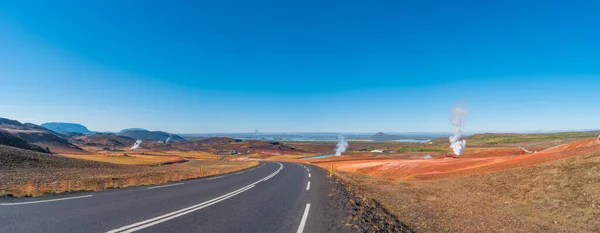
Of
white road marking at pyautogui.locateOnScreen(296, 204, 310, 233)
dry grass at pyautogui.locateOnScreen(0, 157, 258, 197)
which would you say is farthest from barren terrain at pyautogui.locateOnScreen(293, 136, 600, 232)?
dry grass at pyautogui.locateOnScreen(0, 157, 258, 197)

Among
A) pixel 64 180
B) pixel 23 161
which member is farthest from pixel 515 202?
pixel 23 161

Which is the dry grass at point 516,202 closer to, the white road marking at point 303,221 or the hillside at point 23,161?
the white road marking at point 303,221

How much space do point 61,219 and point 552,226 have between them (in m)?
15.0

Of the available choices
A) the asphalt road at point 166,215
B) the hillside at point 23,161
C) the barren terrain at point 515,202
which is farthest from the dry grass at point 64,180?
the barren terrain at point 515,202

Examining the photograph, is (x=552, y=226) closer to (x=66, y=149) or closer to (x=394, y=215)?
(x=394, y=215)

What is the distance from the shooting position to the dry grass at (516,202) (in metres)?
9.14

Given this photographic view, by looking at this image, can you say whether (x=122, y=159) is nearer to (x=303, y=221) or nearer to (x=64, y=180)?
(x=64, y=180)

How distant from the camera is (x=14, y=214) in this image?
8.18m

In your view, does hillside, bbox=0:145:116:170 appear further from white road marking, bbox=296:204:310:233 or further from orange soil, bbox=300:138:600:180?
orange soil, bbox=300:138:600:180

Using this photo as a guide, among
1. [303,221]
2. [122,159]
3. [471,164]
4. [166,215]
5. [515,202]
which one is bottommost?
[122,159]

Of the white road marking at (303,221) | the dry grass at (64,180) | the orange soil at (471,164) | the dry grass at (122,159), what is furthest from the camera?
the dry grass at (122,159)

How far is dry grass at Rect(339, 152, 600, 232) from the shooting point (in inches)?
360

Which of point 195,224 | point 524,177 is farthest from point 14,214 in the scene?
point 524,177

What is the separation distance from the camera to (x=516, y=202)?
1192 centimetres
